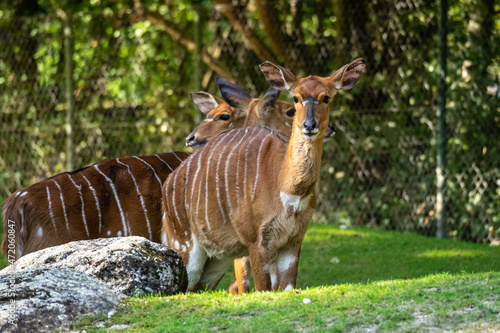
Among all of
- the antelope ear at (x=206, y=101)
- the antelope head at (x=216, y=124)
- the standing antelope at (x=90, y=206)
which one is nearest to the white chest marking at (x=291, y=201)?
the standing antelope at (x=90, y=206)

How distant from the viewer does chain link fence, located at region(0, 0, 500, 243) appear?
22.3 feet

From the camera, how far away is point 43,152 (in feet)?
29.0

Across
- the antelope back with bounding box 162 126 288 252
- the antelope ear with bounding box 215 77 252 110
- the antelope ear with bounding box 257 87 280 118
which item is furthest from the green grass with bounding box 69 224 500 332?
the antelope ear with bounding box 215 77 252 110

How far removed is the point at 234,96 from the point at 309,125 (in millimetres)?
2207

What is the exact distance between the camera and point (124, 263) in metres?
3.56

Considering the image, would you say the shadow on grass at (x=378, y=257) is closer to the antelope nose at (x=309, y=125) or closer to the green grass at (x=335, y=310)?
the antelope nose at (x=309, y=125)

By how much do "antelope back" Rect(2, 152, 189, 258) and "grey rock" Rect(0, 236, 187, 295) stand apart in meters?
0.84

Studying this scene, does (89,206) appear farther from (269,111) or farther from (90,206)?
(269,111)

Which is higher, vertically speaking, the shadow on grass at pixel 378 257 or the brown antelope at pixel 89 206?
the brown antelope at pixel 89 206

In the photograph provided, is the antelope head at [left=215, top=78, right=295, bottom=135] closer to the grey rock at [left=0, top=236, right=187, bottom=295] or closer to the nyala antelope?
the nyala antelope

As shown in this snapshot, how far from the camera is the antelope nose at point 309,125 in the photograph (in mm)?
3820

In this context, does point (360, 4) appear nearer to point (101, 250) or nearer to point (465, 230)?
point (465, 230)

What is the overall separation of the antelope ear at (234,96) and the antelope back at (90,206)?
107 cm

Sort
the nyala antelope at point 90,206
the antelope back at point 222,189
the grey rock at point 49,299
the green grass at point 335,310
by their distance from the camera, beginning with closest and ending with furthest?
the green grass at point 335,310, the grey rock at point 49,299, the antelope back at point 222,189, the nyala antelope at point 90,206
